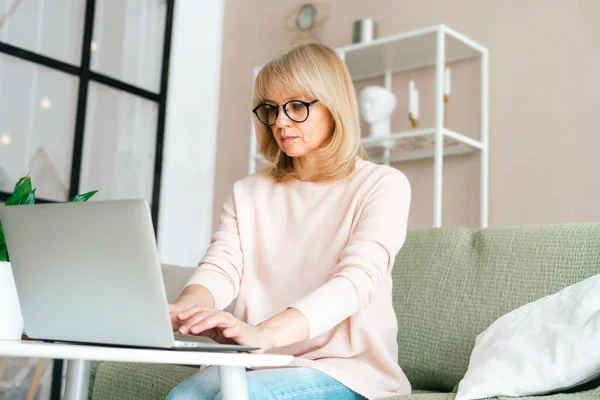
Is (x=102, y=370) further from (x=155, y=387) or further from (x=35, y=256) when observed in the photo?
(x=35, y=256)

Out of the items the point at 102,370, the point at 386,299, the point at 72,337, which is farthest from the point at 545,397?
the point at 102,370

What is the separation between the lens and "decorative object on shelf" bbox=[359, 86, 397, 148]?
3146 mm

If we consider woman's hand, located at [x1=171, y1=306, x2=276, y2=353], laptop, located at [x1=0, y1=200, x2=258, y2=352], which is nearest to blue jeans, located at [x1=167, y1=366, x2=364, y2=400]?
woman's hand, located at [x1=171, y1=306, x2=276, y2=353]

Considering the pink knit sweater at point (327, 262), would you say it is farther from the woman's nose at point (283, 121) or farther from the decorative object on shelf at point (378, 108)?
the decorative object on shelf at point (378, 108)

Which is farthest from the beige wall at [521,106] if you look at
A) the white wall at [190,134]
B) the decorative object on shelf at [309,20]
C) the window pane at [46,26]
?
the window pane at [46,26]

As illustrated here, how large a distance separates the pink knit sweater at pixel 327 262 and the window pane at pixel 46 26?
2179 millimetres

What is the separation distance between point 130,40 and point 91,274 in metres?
3.10

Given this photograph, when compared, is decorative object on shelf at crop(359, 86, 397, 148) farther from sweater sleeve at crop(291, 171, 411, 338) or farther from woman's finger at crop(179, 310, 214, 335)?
woman's finger at crop(179, 310, 214, 335)

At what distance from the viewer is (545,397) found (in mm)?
1270

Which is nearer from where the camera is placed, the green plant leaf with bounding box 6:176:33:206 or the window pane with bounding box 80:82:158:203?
the green plant leaf with bounding box 6:176:33:206

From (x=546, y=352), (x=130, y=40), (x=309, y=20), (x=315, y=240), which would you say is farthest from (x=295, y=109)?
(x=130, y=40)

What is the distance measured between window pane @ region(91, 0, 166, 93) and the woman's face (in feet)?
7.91

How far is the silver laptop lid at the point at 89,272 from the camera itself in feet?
3.02

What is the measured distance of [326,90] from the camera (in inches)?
60.6
